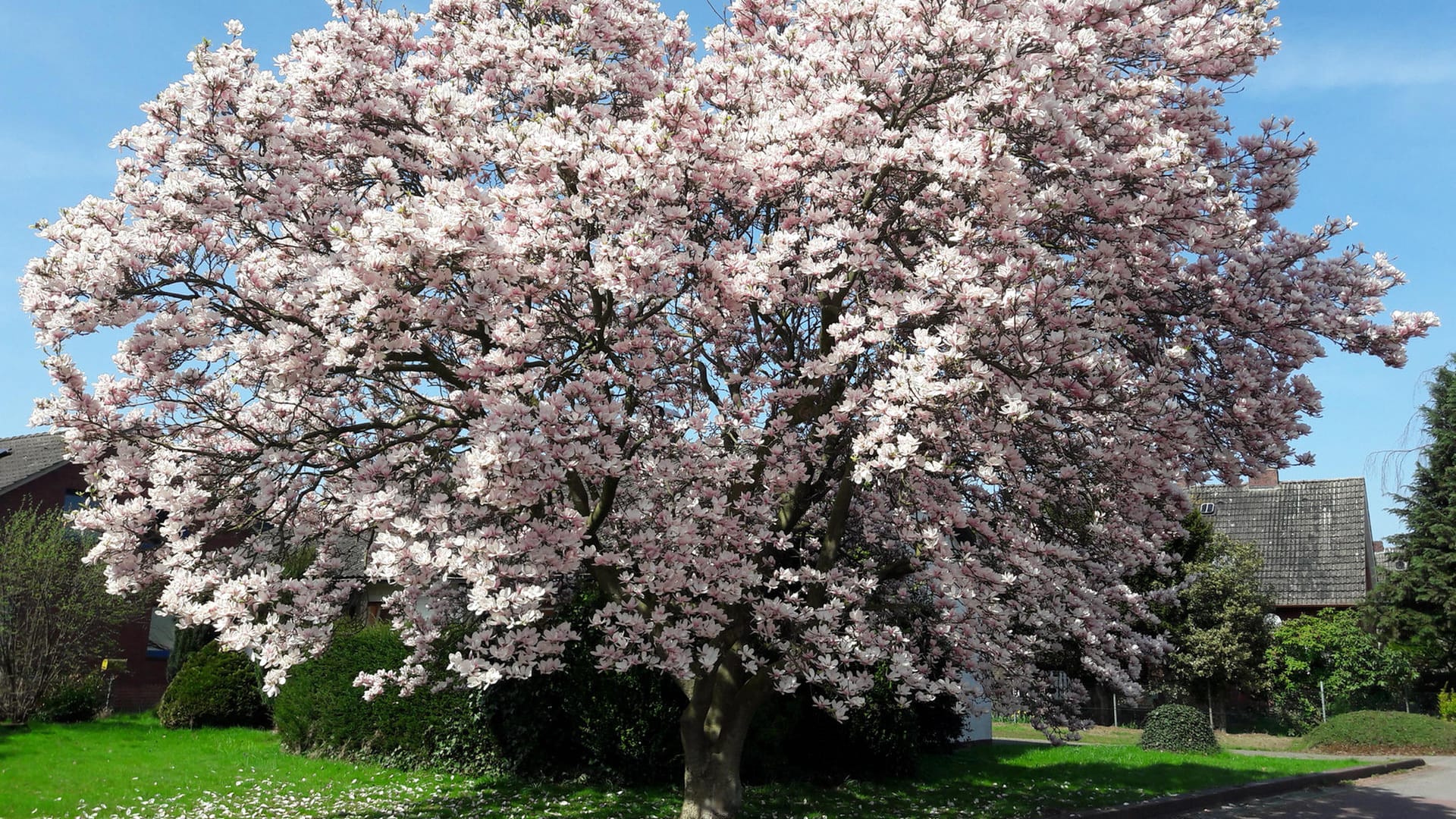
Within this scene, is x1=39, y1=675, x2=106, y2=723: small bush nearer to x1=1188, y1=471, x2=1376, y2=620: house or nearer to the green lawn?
the green lawn

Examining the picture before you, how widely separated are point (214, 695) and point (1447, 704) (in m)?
31.7

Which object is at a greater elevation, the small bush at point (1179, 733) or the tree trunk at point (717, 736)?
the tree trunk at point (717, 736)

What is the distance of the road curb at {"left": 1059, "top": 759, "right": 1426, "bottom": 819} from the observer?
12523mm

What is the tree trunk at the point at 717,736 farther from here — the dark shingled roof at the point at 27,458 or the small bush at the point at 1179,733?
the dark shingled roof at the point at 27,458

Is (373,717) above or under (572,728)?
under

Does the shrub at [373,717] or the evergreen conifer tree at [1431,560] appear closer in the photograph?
the shrub at [373,717]

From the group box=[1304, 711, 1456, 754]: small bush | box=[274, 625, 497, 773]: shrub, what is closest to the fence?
box=[1304, 711, 1456, 754]: small bush

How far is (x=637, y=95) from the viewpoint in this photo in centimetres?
1038

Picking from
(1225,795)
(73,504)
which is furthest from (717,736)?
(73,504)

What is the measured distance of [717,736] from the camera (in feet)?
33.3

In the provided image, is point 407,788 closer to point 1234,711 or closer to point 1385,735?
point 1385,735

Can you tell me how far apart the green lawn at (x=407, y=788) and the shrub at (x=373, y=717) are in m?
0.41

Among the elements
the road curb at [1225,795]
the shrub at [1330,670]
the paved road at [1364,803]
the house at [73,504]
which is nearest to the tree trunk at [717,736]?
the road curb at [1225,795]

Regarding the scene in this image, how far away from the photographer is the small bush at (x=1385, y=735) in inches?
933
